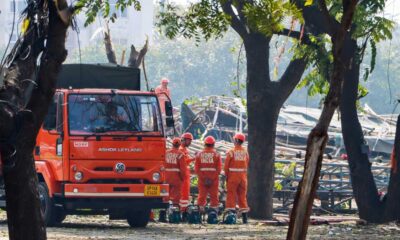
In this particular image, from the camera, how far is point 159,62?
8694cm

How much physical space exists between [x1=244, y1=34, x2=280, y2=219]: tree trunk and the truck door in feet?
21.0

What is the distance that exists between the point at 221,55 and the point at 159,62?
488 centimetres

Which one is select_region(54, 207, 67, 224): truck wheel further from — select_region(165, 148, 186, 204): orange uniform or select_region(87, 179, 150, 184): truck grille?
select_region(165, 148, 186, 204): orange uniform

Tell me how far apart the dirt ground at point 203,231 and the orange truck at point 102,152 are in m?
0.57

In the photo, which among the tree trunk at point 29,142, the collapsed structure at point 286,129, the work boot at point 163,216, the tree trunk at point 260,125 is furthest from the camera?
the collapsed structure at point 286,129

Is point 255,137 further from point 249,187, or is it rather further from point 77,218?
point 77,218

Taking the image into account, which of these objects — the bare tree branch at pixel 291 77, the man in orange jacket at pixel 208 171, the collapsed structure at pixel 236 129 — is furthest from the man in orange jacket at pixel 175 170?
the collapsed structure at pixel 236 129

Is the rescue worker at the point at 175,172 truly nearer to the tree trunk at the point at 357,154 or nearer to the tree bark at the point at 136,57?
the tree bark at the point at 136,57

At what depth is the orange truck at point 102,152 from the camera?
867 inches

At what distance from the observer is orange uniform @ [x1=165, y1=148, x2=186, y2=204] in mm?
25984

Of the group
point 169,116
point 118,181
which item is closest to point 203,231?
point 118,181

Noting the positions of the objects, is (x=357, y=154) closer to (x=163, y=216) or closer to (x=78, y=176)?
(x=163, y=216)

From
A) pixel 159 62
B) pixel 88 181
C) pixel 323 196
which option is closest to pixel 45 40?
pixel 88 181

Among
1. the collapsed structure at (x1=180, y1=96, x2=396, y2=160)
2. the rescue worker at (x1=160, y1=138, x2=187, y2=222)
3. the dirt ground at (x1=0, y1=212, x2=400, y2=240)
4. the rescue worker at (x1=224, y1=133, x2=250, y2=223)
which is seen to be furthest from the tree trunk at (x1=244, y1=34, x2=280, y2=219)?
the collapsed structure at (x1=180, y1=96, x2=396, y2=160)
